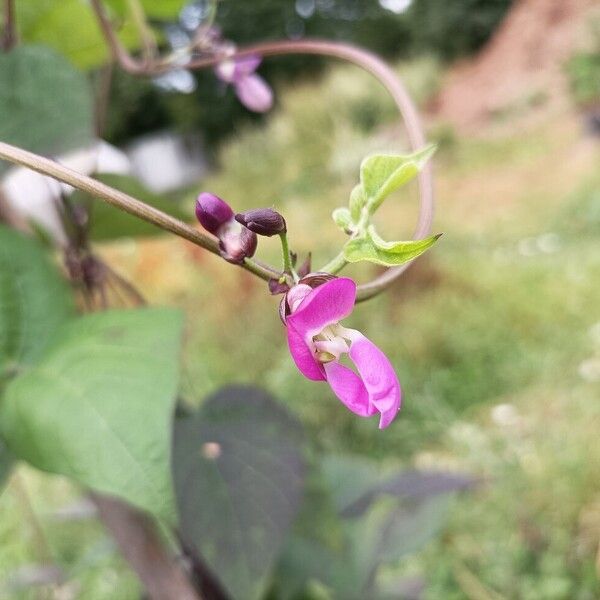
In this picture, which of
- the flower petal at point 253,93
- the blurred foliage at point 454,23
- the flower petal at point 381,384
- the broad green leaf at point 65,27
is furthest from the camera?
the blurred foliage at point 454,23

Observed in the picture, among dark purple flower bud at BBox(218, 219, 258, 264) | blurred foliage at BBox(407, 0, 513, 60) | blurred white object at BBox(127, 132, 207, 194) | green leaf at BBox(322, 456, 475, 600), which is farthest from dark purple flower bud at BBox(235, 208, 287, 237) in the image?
blurred white object at BBox(127, 132, 207, 194)

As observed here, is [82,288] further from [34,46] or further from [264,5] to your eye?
[264,5]

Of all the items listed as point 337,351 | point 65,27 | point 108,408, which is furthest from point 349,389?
point 65,27

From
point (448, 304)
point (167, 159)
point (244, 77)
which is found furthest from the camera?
point (167, 159)

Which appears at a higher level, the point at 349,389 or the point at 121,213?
the point at 121,213

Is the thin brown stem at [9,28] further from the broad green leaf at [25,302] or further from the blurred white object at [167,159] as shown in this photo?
the blurred white object at [167,159]

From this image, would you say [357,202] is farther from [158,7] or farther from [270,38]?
[270,38]

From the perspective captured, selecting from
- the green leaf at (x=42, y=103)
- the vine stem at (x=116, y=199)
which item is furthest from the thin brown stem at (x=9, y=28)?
the vine stem at (x=116, y=199)

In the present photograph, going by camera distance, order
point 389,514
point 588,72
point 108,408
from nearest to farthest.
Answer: point 108,408 → point 389,514 → point 588,72

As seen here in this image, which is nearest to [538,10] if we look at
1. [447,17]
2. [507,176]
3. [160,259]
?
[447,17]
